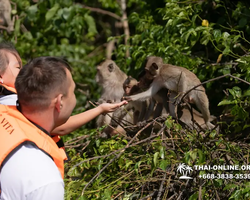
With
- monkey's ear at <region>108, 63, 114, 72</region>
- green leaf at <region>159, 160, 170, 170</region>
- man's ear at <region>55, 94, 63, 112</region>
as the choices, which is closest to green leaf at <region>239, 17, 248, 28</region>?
monkey's ear at <region>108, 63, 114, 72</region>

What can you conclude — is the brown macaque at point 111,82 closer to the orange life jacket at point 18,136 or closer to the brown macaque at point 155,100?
the brown macaque at point 155,100

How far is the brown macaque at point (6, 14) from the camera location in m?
6.10

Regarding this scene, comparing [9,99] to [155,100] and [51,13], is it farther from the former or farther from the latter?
[51,13]

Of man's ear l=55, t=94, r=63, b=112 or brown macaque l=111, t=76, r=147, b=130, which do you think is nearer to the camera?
man's ear l=55, t=94, r=63, b=112

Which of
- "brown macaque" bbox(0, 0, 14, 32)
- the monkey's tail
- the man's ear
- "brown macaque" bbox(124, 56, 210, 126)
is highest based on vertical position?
the man's ear

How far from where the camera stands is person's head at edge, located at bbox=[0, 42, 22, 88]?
290 centimetres

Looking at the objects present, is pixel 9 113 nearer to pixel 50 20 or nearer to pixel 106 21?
pixel 50 20

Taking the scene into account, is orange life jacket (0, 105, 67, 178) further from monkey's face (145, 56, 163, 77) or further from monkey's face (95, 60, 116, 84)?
monkey's face (95, 60, 116, 84)

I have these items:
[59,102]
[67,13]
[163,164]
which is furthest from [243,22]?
[59,102]

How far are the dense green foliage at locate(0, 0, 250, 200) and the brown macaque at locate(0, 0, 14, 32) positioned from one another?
0.15 metres

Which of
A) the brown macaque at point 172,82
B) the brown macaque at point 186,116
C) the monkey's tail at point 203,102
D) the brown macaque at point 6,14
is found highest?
the brown macaque at point 6,14

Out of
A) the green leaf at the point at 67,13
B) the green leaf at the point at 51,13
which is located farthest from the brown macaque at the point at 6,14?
the green leaf at the point at 67,13

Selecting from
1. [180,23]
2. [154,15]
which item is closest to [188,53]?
[180,23]

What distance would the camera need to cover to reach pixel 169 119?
3176 mm
